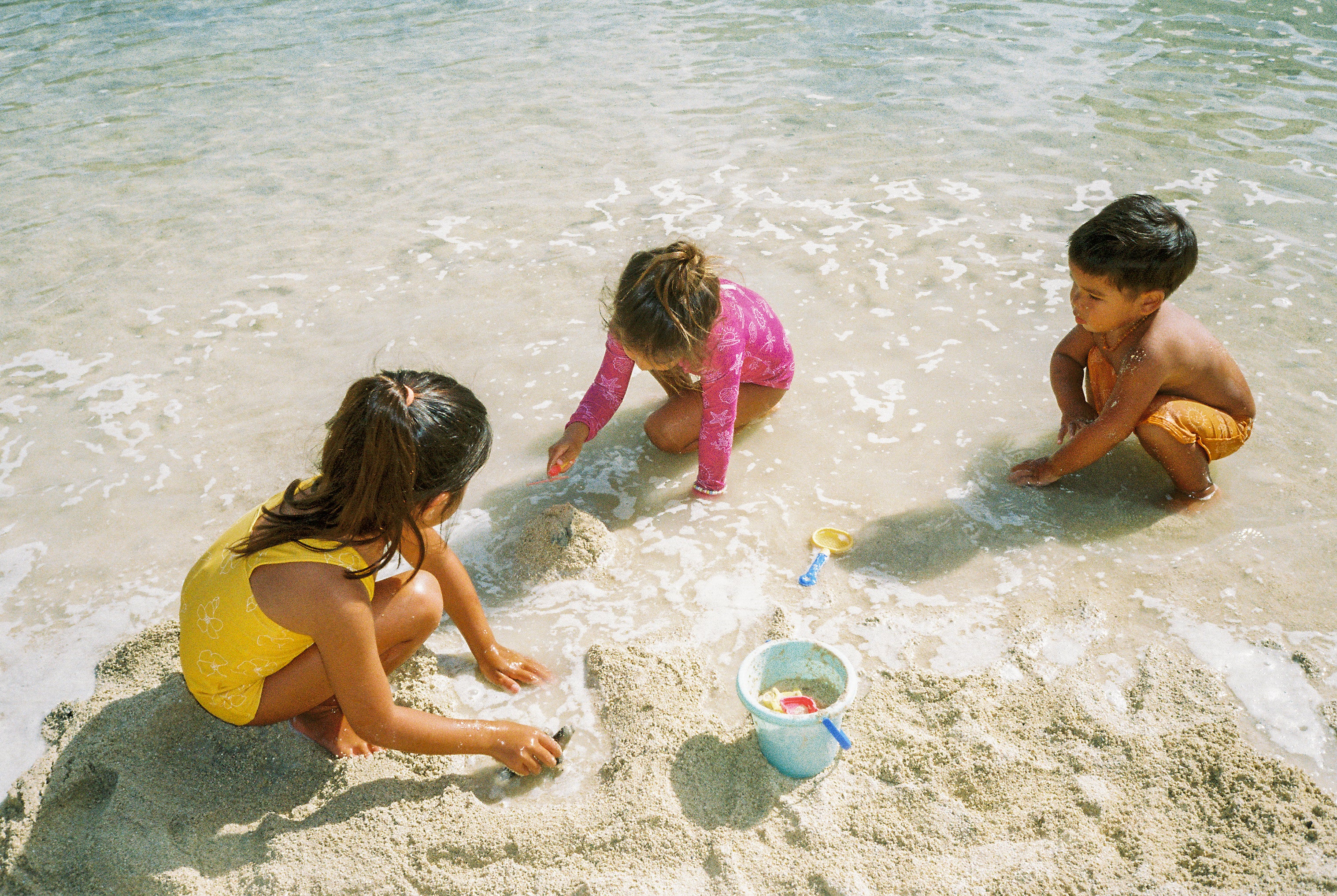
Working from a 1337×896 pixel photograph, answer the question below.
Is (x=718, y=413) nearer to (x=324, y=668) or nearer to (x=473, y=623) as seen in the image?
(x=473, y=623)

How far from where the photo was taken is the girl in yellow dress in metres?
1.95

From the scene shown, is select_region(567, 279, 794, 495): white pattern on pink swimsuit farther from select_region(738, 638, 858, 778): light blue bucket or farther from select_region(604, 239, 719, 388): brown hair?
select_region(738, 638, 858, 778): light blue bucket

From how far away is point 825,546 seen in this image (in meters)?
3.11

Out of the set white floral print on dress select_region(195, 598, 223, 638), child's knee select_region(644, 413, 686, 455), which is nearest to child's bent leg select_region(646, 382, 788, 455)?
child's knee select_region(644, 413, 686, 455)

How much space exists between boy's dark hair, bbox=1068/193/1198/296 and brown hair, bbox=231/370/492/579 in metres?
2.19

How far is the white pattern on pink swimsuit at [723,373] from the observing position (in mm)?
3209

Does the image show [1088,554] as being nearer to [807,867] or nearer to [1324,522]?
[1324,522]

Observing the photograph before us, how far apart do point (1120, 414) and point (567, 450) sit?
6.68ft

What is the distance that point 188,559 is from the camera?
3.20 m

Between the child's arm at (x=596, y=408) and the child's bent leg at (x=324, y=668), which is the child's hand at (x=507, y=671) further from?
the child's arm at (x=596, y=408)

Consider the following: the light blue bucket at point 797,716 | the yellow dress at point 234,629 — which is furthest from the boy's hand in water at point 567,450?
the light blue bucket at point 797,716

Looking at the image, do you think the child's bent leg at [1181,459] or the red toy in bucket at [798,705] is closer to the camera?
the red toy in bucket at [798,705]

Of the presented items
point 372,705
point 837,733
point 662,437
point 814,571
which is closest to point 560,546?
point 662,437

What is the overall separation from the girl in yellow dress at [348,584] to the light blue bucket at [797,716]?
571 mm
